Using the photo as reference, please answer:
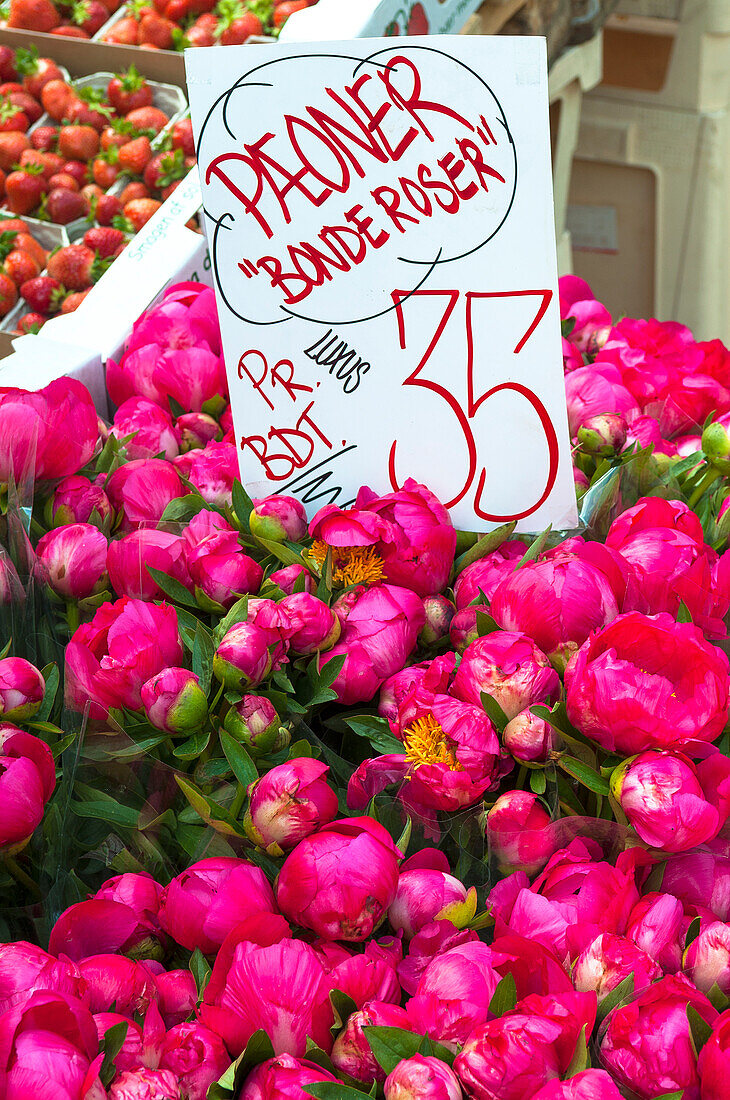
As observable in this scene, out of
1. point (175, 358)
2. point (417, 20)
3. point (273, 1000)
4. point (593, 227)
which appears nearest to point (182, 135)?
point (417, 20)

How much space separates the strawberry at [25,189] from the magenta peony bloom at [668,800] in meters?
1.77

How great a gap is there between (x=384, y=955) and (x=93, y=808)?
0.18 meters

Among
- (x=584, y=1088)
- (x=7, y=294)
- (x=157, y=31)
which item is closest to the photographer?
(x=584, y=1088)

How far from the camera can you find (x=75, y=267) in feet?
5.53

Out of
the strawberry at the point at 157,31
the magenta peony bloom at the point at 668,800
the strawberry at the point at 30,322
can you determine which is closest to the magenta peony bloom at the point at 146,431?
the magenta peony bloom at the point at 668,800

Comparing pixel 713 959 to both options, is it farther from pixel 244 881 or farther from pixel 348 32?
pixel 348 32

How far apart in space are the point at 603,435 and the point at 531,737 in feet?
1.10

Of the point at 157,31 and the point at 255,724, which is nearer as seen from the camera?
the point at 255,724

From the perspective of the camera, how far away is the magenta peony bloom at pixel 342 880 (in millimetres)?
469

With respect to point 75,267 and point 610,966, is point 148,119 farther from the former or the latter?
point 610,966

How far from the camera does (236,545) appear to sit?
0.67 meters

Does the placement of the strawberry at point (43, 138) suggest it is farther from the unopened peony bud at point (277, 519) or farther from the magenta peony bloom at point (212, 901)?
the magenta peony bloom at point (212, 901)

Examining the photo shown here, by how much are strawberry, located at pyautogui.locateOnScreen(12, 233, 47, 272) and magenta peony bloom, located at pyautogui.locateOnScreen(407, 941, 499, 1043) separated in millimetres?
1576

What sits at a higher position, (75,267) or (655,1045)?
(655,1045)
